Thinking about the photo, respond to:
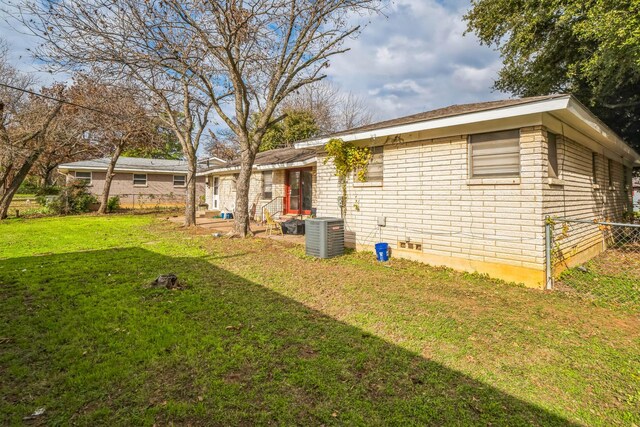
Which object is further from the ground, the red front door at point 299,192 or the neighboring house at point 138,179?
the neighboring house at point 138,179

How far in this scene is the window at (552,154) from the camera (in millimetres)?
5778

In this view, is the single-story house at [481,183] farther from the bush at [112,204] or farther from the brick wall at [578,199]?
the bush at [112,204]

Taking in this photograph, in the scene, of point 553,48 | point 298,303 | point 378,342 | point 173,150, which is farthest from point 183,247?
point 173,150

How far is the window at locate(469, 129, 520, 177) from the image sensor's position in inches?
221

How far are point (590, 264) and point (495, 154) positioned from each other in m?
3.87

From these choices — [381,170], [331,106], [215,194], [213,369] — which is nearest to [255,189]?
[215,194]

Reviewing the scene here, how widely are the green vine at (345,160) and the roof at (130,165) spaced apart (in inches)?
861

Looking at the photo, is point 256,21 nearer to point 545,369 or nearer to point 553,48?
point 545,369

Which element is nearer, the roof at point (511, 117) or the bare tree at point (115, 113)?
the roof at point (511, 117)

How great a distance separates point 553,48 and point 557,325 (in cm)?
1362

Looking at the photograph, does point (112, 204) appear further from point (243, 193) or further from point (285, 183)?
point (243, 193)

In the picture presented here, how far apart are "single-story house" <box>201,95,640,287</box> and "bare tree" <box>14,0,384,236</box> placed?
3051mm

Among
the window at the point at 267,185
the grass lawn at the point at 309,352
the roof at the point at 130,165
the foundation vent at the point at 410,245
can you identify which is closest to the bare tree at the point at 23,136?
the roof at the point at 130,165

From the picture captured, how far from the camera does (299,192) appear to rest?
13.3 metres
